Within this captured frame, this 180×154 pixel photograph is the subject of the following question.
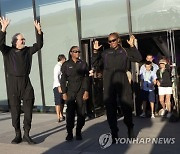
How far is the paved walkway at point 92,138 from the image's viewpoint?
19.6ft

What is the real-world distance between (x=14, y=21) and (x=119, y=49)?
6.36 metres

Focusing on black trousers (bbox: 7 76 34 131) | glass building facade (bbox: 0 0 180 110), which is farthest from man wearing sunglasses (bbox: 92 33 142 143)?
glass building facade (bbox: 0 0 180 110)

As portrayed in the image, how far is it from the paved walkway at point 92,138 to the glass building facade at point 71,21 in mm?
2211

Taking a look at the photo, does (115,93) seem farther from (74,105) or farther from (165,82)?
(165,82)

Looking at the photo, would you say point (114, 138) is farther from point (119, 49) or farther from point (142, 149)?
point (119, 49)

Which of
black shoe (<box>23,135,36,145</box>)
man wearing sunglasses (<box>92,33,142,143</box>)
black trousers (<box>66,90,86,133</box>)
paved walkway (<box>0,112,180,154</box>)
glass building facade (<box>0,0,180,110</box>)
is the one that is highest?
glass building facade (<box>0,0,180,110</box>)

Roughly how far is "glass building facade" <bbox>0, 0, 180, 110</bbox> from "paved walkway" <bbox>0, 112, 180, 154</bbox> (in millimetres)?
2211

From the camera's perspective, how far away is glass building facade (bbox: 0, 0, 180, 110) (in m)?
8.94

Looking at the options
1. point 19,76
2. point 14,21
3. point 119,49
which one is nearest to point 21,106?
point 19,76

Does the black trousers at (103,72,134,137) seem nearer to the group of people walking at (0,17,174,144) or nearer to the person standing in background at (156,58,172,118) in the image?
the group of people walking at (0,17,174,144)

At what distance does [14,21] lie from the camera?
38.5 feet

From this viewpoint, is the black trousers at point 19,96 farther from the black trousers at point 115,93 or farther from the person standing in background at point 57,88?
the person standing in background at point 57,88
